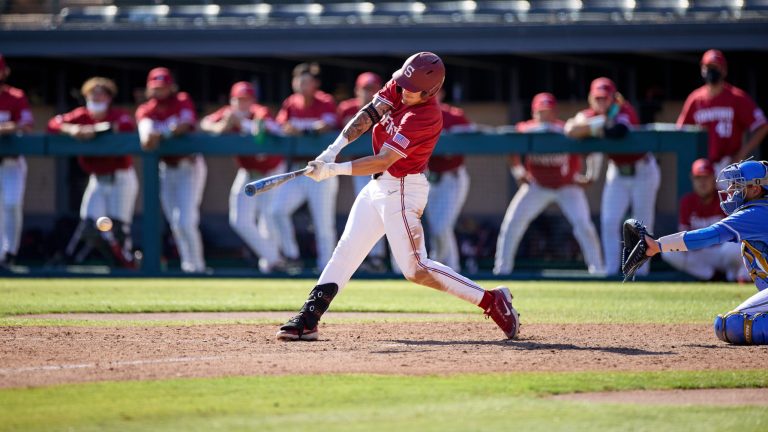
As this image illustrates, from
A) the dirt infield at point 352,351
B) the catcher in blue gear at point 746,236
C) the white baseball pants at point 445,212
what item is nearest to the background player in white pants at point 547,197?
the white baseball pants at point 445,212

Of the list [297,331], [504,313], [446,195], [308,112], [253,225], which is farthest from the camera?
[308,112]

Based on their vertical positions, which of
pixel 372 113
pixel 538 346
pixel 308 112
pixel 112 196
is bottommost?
pixel 112 196

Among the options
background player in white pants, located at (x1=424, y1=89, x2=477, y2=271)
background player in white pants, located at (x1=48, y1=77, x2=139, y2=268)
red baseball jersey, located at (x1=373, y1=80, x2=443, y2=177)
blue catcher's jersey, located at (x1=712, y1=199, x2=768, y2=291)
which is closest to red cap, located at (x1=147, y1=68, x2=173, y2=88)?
background player in white pants, located at (x1=48, y1=77, x2=139, y2=268)

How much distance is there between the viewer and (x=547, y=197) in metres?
13.5

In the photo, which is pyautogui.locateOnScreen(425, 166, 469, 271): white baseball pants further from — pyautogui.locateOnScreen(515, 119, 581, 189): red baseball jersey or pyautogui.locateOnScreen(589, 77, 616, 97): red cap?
pyautogui.locateOnScreen(589, 77, 616, 97): red cap

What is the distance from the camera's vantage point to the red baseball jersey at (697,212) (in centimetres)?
1254

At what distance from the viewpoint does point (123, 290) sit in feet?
39.2

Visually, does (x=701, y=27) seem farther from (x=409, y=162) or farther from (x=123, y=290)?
(x=409, y=162)

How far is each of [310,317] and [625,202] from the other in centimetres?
675

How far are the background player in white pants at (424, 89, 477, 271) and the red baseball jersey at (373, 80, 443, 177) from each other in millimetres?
6201

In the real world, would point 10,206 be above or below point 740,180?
below

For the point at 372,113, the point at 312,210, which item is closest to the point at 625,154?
the point at 312,210

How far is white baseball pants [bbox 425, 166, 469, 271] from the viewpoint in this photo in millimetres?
13750

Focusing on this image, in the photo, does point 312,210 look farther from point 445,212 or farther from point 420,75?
point 420,75
